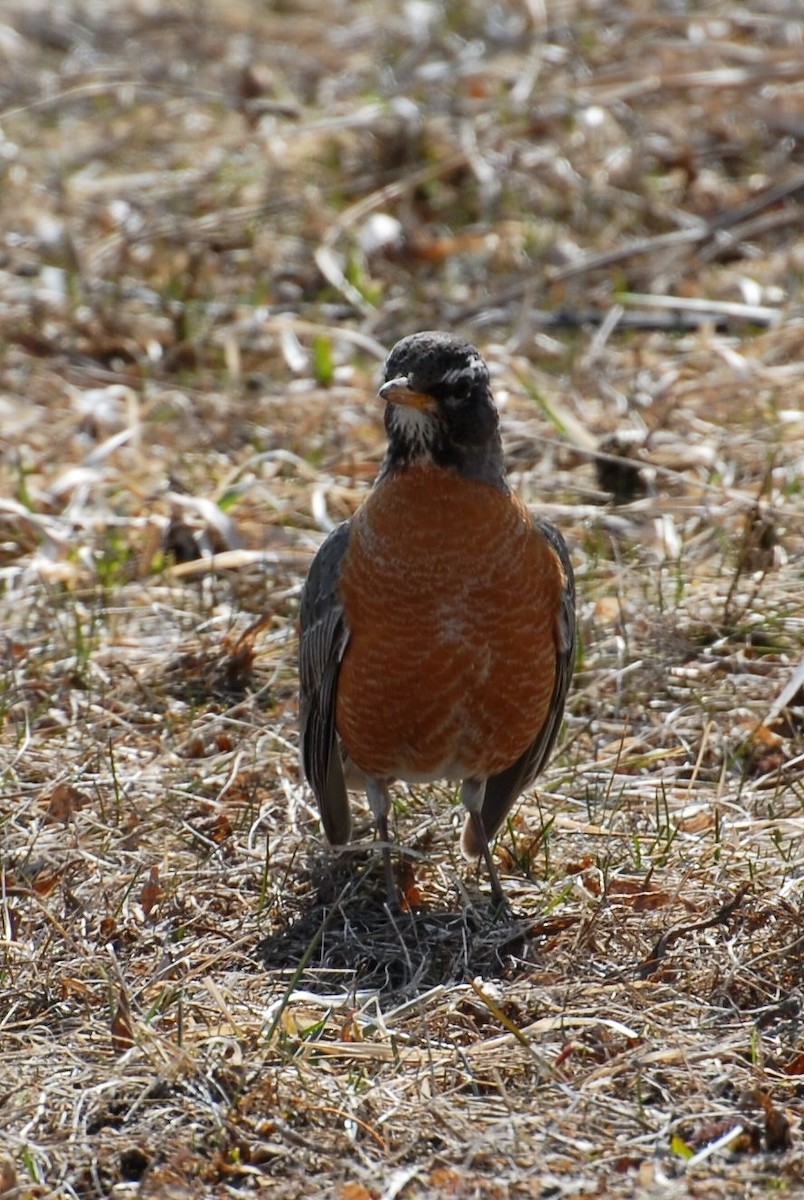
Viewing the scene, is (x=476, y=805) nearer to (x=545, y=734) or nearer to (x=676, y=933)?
(x=545, y=734)

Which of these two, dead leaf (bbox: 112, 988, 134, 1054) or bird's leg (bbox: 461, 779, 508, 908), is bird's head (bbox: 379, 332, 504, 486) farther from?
dead leaf (bbox: 112, 988, 134, 1054)

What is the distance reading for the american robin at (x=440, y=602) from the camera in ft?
16.7

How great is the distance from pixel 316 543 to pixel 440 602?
7.81ft

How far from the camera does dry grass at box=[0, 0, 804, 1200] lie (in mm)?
4070

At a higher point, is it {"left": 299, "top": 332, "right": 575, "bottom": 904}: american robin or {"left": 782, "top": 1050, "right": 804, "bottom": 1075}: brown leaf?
{"left": 299, "top": 332, "right": 575, "bottom": 904}: american robin

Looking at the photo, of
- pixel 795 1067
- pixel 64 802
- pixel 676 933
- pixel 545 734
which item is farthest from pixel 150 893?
pixel 795 1067

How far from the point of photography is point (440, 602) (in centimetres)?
509

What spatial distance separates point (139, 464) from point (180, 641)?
5.43ft

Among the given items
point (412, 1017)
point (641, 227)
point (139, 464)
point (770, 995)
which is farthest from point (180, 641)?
point (641, 227)

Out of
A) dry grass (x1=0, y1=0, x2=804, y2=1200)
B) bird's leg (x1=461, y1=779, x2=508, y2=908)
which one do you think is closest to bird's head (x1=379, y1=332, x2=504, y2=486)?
bird's leg (x1=461, y1=779, x2=508, y2=908)

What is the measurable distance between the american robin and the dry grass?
0.44 metres

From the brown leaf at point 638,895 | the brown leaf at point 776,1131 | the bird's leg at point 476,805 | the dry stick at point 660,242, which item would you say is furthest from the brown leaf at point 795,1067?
the dry stick at point 660,242

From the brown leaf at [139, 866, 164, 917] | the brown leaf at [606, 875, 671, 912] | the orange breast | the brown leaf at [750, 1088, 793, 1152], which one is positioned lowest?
the brown leaf at [139, 866, 164, 917]

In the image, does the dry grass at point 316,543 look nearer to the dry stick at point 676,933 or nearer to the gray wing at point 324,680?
the dry stick at point 676,933
